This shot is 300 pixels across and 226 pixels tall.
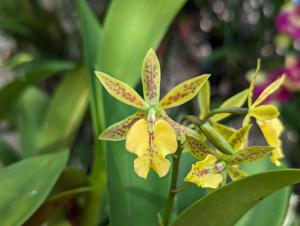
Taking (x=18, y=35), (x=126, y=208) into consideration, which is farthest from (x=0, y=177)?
(x=18, y=35)

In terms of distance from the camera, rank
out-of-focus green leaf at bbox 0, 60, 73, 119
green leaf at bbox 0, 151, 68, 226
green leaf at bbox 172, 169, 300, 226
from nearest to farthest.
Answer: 1. green leaf at bbox 172, 169, 300, 226
2. green leaf at bbox 0, 151, 68, 226
3. out-of-focus green leaf at bbox 0, 60, 73, 119

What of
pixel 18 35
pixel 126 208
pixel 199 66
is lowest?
pixel 126 208

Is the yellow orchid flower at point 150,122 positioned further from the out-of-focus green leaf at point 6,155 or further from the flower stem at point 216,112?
the out-of-focus green leaf at point 6,155

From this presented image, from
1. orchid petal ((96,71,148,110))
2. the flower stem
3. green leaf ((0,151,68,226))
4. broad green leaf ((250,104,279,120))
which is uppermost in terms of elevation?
orchid petal ((96,71,148,110))

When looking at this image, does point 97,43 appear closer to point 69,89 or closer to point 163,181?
point 69,89

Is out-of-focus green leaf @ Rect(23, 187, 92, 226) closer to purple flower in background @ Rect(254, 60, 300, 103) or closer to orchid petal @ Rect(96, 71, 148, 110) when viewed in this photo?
orchid petal @ Rect(96, 71, 148, 110)

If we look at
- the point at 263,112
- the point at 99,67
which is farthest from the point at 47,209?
the point at 263,112

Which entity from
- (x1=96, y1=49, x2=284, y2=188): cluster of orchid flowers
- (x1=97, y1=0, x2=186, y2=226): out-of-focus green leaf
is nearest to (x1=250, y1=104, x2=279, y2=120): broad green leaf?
(x1=96, y1=49, x2=284, y2=188): cluster of orchid flowers

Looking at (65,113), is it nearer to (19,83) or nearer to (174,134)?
(19,83)
